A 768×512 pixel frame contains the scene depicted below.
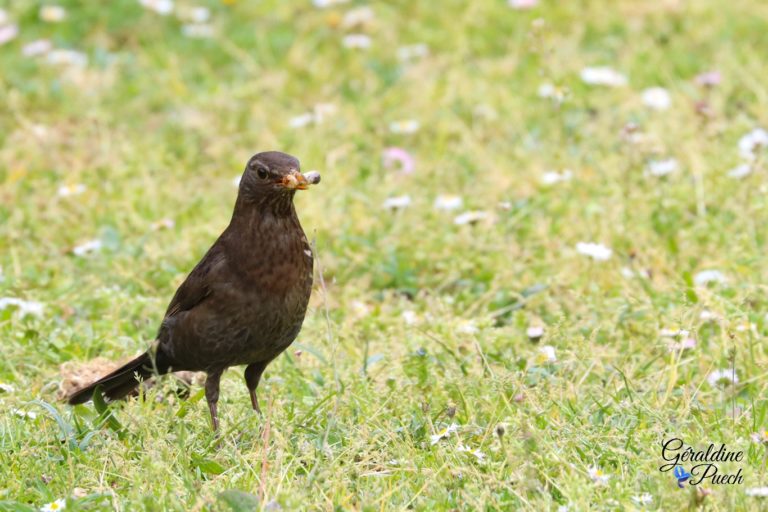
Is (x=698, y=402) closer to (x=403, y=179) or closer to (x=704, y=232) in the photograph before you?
(x=704, y=232)

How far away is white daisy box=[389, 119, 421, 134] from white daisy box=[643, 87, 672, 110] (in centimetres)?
132

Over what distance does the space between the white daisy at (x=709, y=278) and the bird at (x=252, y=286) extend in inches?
74.4

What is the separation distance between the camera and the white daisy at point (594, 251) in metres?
5.38

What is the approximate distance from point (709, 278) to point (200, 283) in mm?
2198

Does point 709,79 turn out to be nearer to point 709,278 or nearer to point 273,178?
point 709,278

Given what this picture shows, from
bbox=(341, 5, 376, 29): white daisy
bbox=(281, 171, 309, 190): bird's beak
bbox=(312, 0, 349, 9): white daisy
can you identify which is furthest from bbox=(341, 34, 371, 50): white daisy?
bbox=(281, 171, 309, 190): bird's beak

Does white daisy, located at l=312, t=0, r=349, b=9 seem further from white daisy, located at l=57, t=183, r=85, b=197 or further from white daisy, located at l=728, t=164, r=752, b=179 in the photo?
white daisy, located at l=728, t=164, r=752, b=179

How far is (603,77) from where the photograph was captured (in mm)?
7562

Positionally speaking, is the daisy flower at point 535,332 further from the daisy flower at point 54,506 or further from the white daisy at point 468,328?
the daisy flower at point 54,506

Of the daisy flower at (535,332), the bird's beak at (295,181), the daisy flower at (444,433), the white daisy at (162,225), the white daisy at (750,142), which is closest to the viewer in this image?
the daisy flower at (444,433)

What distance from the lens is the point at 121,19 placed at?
350 inches

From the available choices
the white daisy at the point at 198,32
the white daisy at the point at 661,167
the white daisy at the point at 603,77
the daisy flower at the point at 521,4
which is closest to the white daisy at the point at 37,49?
the white daisy at the point at 198,32

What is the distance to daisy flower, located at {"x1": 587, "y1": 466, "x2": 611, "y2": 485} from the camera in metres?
3.44

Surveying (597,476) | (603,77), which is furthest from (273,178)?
(603,77)
